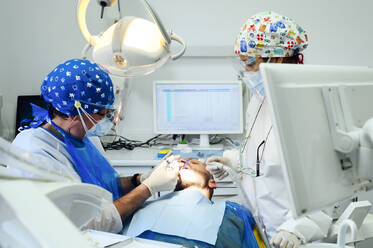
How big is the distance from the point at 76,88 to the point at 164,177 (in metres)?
0.64

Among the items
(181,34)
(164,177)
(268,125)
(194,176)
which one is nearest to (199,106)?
(181,34)

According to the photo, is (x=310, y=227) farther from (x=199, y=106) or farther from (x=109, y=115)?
(x=199, y=106)

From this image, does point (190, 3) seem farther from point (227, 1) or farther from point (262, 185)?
point (262, 185)

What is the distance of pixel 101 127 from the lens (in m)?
1.36

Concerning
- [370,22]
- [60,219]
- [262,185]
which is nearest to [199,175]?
[262,185]

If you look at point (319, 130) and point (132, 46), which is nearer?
point (319, 130)

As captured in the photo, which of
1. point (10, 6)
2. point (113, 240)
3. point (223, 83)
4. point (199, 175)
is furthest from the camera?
point (10, 6)

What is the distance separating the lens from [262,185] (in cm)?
138

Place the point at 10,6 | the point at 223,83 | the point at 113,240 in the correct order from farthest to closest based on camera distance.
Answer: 1. the point at 10,6
2. the point at 223,83
3. the point at 113,240

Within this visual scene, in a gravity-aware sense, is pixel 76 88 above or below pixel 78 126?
above

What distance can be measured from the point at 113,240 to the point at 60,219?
0.67m

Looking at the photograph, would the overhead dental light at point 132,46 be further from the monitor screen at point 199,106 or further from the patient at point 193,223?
the monitor screen at point 199,106

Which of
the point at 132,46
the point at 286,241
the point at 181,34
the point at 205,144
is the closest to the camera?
the point at 132,46

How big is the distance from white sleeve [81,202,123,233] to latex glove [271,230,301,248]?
0.63 metres
